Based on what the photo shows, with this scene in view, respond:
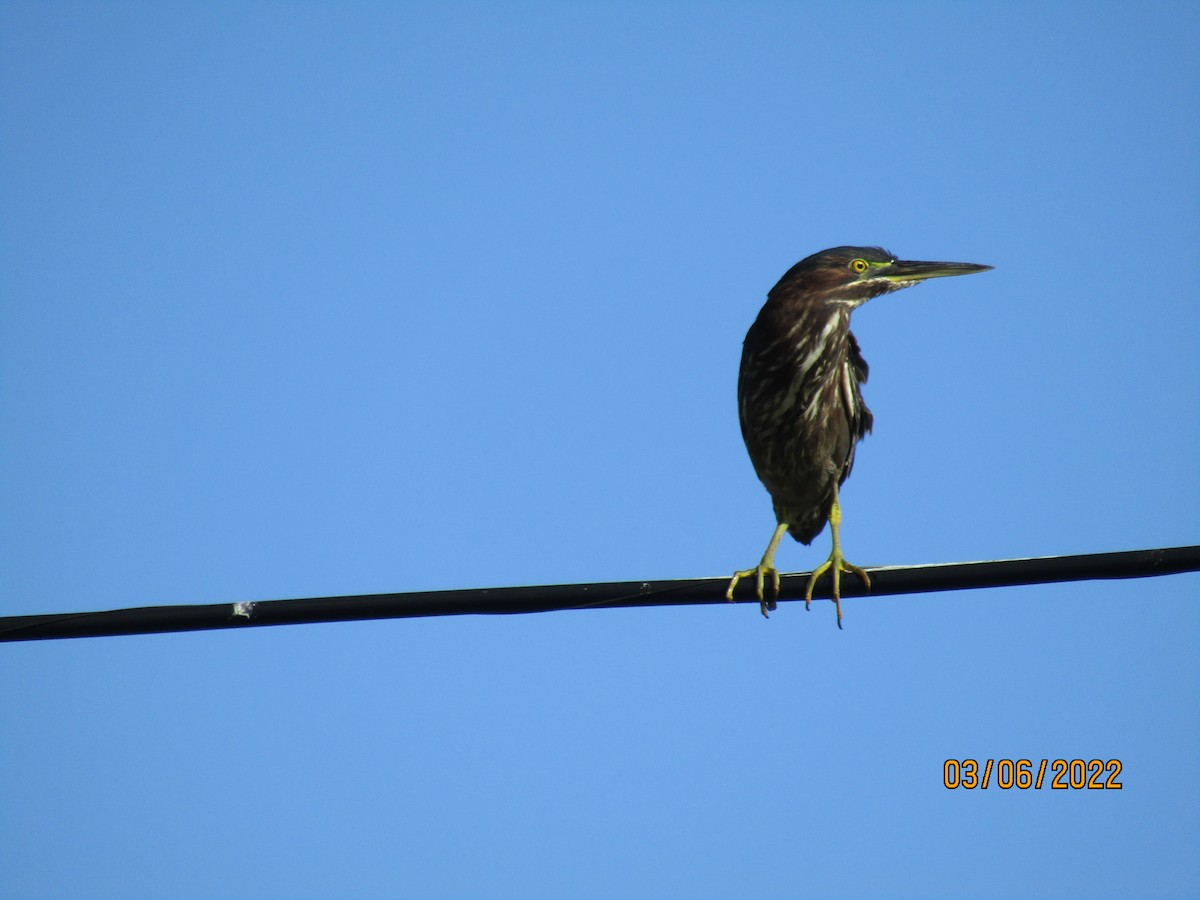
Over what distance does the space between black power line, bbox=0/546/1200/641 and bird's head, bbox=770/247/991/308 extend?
10.6ft

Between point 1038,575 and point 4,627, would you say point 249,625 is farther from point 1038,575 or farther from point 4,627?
point 1038,575

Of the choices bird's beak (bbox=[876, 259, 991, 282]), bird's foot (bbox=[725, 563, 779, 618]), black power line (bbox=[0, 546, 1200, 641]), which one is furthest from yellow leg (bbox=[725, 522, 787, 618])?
bird's beak (bbox=[876, 259, 991, 282])

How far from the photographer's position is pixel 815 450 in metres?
7.84

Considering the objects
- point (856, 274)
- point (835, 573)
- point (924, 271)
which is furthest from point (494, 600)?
point (924, 271)

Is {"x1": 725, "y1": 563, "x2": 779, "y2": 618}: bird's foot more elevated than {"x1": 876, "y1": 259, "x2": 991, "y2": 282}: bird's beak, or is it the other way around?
{"x1": 876, "y1": 259, "x2": 991, "y2": 282}: bird's beak

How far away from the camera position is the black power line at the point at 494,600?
14.8ft

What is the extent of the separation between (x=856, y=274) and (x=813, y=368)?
2.25 feet

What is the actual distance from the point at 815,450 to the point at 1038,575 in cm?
326

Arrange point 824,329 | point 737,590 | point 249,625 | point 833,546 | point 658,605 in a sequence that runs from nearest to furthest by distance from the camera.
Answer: point 249,625 < point 658,605 < point 737,590 < point 833,546 < point 824,329

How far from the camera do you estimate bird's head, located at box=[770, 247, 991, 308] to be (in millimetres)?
7660

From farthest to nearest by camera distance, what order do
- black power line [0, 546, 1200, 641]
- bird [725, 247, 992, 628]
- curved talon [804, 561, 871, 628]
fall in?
bird [725, 247, 992, 628] → curved talon [804, 561, 871, 628] → black power line [0, 546, 1200, 641]

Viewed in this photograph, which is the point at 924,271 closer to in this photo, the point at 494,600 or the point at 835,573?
the point at 835,573

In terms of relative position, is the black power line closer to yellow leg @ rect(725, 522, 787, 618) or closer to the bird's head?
yellow leg @ rect(725, 522, 787, 618)

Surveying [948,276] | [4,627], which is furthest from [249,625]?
[948,276]
